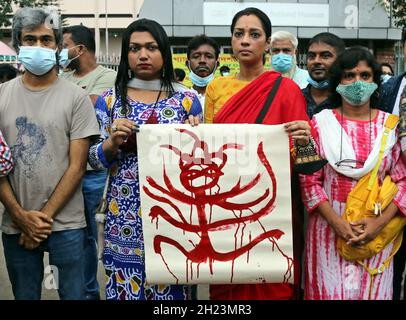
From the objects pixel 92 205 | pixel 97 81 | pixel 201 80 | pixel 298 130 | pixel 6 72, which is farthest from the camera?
pixel 6 72

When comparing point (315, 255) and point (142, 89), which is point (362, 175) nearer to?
point (315, 255)

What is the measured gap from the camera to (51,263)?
297 cm

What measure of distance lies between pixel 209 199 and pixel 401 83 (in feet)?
4.58

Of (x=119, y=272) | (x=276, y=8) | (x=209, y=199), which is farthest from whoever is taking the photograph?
(x=276, y=8)

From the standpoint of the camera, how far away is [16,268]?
295 cm

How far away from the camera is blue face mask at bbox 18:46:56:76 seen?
2.92 metres

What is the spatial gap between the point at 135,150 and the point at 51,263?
69cm

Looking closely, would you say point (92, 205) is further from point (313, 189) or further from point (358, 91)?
point (358, 91)

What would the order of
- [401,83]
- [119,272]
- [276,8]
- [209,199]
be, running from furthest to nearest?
[276,8] → [401,83] → [119,272] → [209,199]

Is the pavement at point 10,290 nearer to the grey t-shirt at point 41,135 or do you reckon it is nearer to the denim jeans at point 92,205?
the denim jeans at point 92,205

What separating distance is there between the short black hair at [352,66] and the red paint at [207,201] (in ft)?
2.26

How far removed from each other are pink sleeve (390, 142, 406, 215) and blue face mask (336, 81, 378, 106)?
0.28 metres

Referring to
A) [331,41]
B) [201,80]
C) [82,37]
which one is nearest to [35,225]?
[82,37]
